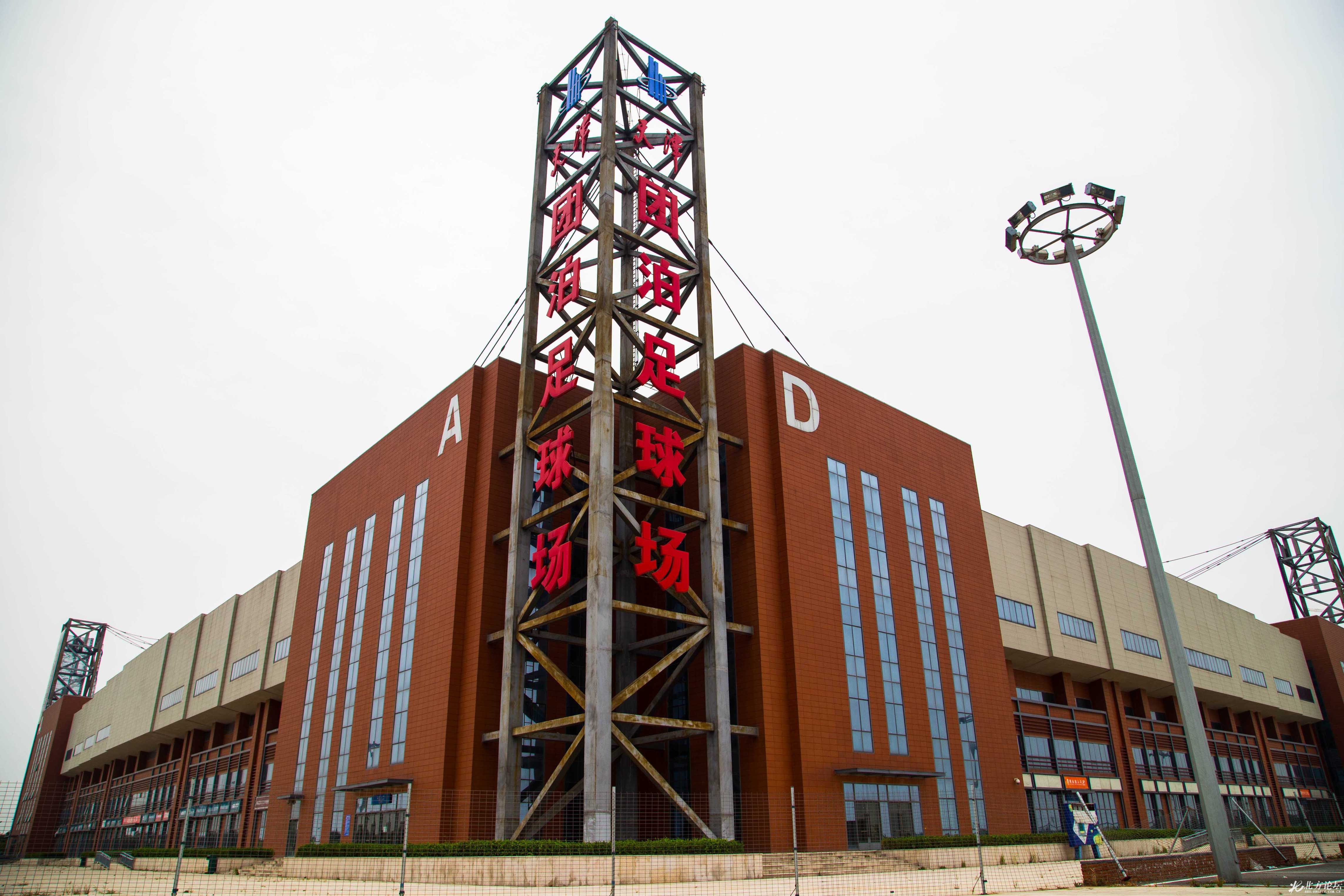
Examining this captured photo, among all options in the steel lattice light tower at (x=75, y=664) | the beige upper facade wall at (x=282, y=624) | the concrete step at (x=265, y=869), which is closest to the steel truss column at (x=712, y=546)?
the concrete step at (x=265, y=869)

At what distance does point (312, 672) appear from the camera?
56750mm

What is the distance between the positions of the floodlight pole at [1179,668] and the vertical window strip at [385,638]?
36.5 m

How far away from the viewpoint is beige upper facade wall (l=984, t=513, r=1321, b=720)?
60.2m

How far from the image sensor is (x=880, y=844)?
40.7m

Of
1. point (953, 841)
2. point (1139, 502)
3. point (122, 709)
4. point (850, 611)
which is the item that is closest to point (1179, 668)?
point (1139, 502)

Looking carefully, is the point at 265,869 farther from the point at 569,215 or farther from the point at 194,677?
the point at 194,677

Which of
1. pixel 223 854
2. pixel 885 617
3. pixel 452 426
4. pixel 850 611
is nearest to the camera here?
pixel 850 611

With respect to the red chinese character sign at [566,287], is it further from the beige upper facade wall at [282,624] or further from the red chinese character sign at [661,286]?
the beige upper facade wall at [282,624]

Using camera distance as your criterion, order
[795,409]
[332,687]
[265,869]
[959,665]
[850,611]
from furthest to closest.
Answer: [332,687] → [959,665] → [795,409] → [265,869] → [850,611]

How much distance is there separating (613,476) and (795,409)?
1286 cm

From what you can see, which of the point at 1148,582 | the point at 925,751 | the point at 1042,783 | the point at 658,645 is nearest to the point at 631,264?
the point at 658,645

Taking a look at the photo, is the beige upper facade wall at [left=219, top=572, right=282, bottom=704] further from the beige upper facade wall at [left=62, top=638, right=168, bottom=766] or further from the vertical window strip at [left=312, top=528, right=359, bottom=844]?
the beige upper facade wall at [left=62, top=638, right=168, bottom=766]

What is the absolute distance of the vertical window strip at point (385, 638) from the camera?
152 feet

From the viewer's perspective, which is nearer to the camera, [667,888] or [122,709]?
[667,888]
